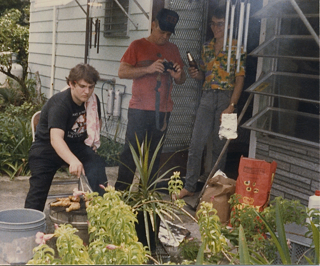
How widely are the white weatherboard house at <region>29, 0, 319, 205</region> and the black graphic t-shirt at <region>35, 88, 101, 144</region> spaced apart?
553 mm

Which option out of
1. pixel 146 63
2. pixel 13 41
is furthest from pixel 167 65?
pixel 13 41

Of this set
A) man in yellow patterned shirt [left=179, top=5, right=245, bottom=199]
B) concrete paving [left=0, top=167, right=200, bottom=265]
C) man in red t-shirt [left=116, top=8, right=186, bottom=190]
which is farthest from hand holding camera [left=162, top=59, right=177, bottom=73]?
concrete paving [left=0, top=167, right=200, bottom=265]

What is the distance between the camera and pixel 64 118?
3.43m

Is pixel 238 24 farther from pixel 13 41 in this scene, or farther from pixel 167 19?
pixel 13 41

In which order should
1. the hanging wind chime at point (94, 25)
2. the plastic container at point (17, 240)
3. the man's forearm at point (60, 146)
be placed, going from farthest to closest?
the hanging wind chime at point (94, 25) < the man's forearm at point (60, 146) < the plastic container at point (17, 240)

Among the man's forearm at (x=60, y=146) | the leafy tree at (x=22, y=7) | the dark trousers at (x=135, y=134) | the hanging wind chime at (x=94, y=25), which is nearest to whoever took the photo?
the man's forearm at (x=60, y=146)

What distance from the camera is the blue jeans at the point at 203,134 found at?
4.22 m

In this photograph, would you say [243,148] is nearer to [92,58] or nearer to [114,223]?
[92,58]

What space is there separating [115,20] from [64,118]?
1.29 meters

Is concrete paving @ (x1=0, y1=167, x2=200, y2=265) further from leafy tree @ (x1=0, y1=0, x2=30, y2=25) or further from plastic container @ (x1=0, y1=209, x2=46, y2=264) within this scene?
leafy tree @ (x1=0, y1=0, x2=30, y2=25)

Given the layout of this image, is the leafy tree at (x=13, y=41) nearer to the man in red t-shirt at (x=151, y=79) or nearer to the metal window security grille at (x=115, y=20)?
the metal window security grille at (x=115, y=20)

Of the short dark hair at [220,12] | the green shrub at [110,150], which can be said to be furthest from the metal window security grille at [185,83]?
the green shrub at [110,150]

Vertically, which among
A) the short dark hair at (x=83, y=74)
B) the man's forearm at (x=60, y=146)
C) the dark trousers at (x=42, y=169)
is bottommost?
the dark trousers at (x=42, y=169)

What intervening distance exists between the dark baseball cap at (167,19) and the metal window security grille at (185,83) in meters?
0.13
